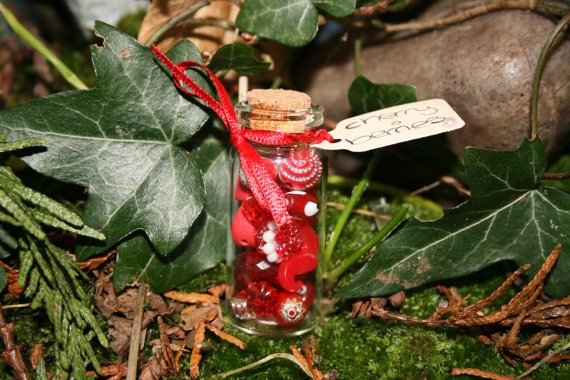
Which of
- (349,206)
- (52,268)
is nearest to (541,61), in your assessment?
(349,206)

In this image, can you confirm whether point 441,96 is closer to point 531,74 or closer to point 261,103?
point 531,74

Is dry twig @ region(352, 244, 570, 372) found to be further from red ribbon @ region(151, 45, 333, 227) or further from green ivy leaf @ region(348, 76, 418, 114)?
green ivy leaf @ region(348, 76, 418, 114)

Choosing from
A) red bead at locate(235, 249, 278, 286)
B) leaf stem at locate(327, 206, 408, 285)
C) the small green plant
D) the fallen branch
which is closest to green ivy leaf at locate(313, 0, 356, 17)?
the fallen branch

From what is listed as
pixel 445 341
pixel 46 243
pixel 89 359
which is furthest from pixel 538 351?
pixel 46 243

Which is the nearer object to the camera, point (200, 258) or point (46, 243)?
point (46, 243)

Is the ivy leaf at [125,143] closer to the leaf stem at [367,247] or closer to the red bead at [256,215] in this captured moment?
the red bead at [256,215]

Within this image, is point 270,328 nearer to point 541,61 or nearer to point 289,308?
point 289,308
